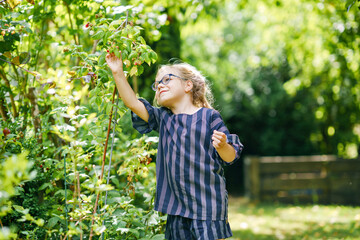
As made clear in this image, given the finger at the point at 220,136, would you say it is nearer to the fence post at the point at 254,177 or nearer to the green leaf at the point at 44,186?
the green leaf at the point at 44,186

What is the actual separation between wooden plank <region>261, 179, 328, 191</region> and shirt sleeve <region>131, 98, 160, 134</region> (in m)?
5.78

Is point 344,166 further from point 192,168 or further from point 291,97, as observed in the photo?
point 192,168

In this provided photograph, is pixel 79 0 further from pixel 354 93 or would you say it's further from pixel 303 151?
pixel 303 151

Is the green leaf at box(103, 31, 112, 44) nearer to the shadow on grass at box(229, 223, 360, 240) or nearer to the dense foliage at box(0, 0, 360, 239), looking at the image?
the dense foliage at box(0, 0, 360, 239)

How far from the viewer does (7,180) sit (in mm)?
1131

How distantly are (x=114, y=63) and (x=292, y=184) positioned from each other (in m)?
6.33

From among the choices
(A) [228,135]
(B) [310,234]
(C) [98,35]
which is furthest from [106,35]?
(B) [310,234]

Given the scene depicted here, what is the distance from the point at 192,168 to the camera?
217 centimetres

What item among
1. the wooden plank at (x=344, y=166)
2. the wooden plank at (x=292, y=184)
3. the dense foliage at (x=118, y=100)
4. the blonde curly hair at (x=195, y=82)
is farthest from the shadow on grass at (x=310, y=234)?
the blonde curly hair at (x=195, y=82)

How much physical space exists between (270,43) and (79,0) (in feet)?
24.9

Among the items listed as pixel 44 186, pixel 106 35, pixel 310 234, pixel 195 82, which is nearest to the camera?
pixel 106 35

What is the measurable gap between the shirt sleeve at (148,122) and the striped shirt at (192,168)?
0.09ft

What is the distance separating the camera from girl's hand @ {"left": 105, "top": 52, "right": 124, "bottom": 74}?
6.81 ft

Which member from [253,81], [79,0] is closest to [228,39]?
[253,81]
